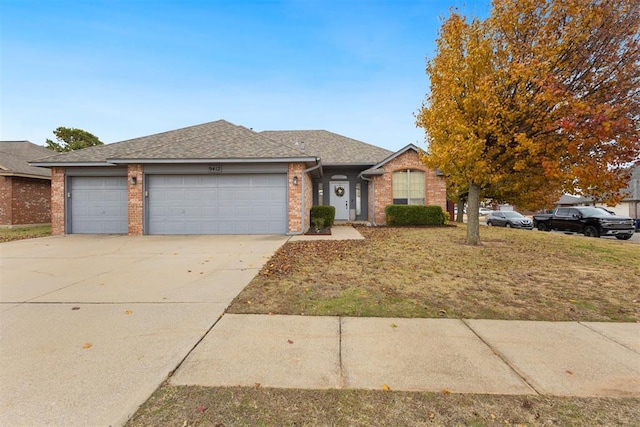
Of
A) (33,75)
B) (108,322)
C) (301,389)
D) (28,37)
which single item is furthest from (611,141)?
(33,75)

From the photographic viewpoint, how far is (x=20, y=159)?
52.9ft

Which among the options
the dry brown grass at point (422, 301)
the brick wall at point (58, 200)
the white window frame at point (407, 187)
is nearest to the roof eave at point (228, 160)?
the brick wall at point (58, 200)

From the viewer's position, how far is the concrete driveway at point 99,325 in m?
2.02

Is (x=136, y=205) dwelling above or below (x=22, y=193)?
below

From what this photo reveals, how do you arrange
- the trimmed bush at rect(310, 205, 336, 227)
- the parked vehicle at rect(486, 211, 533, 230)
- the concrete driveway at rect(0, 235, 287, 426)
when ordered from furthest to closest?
the parked vehicle at rect(486, 211, 533, 230), the trimmed bush at rect(310, 205, 336, 227), the concrete driveway at rect(0, 235, 287, 426)

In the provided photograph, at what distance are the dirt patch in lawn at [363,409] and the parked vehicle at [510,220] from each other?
2088 centimetres

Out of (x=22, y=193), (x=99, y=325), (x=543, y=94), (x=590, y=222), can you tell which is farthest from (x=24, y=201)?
(x=590, y=222)

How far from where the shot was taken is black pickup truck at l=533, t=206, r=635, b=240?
524 inches

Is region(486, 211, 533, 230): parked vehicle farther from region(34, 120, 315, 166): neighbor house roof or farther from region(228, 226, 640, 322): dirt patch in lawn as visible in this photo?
region(34, 120, 315, 166): neighbor house roof

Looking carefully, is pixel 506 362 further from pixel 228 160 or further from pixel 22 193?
pixel 22 193

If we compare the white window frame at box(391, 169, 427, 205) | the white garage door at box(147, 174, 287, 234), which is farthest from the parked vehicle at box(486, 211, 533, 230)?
the white garage door at box(147, 174, 287, 234)

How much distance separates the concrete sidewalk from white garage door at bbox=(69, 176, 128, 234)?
38.6 ft

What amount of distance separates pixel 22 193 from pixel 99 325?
17613mm

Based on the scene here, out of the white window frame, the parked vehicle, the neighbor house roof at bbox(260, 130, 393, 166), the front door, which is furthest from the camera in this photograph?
the parked vehicle
